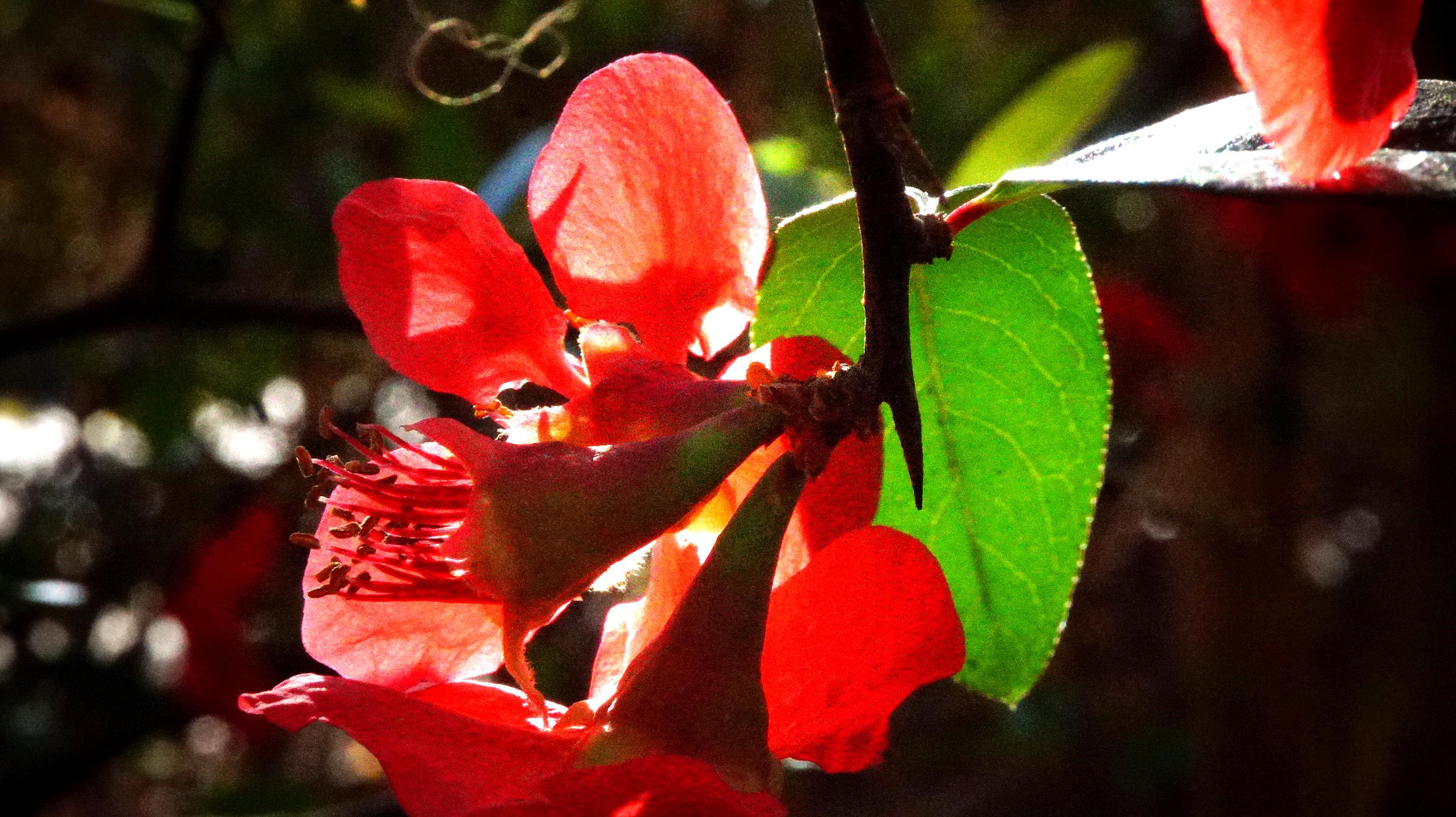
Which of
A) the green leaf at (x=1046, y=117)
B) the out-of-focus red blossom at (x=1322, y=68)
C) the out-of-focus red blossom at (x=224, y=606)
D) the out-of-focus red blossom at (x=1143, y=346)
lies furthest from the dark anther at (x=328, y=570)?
the out-of-focus red blossom at (x=224, y=606)

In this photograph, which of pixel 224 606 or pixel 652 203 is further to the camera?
pixel 224 606

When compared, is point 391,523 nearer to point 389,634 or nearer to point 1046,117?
point 389,634

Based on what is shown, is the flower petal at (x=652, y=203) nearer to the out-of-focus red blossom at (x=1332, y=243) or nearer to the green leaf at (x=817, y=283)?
the green leaf at (x=817, y=283)

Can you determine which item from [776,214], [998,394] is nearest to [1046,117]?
[776,214]

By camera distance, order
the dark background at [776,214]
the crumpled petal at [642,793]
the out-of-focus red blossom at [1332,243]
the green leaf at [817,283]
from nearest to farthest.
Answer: the crumpled petal at [642,793] → the green leaf at [817,283] → the dark background at [776,214] → the out-of-focus red blossom at [1332,243]

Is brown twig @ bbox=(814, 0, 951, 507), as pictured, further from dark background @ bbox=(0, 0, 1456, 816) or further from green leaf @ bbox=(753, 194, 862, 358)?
dark background @ bbox=(0, 0, 1456, 816)

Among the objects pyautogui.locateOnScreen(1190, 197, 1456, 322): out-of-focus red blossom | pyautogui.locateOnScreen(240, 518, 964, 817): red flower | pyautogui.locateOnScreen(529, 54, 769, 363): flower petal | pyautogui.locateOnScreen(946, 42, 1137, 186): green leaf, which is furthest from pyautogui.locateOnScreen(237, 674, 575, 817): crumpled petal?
pyautogui.locateOnScreen(1190, 197, 1456, 322): out-of-focus red blossom

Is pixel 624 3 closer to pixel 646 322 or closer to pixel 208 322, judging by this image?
pixel 208 322
